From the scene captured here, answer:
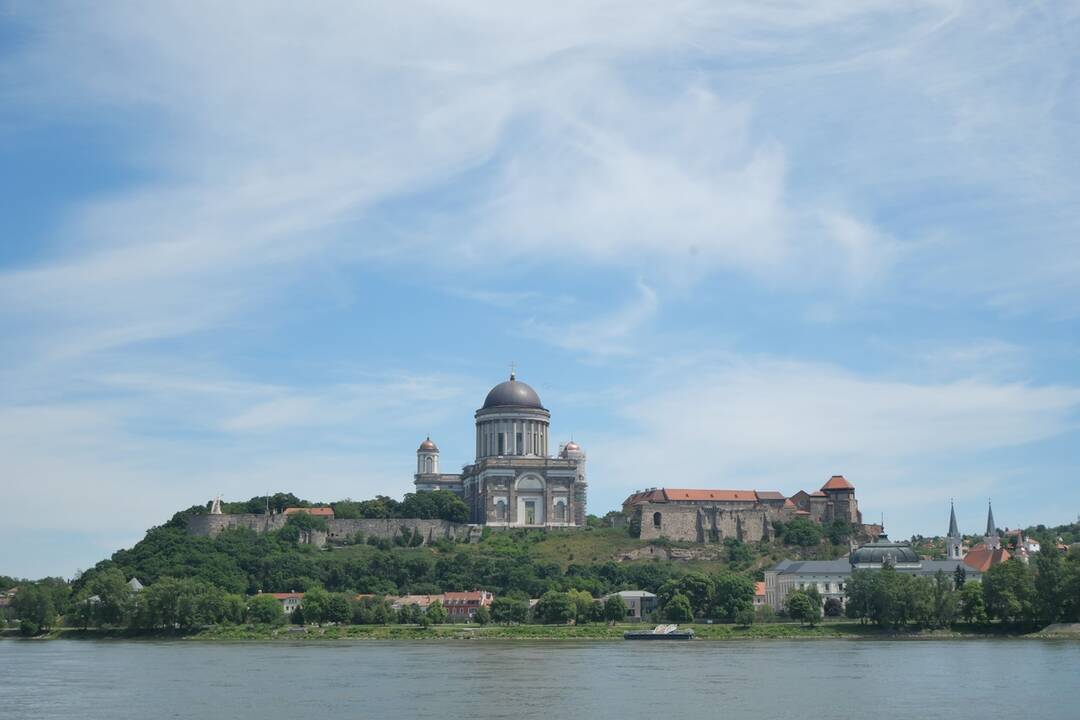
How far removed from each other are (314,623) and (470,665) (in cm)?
2905

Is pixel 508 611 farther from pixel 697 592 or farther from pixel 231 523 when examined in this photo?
pixel 231 523

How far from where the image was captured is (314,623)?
7950 centimetres

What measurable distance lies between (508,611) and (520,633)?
428cm

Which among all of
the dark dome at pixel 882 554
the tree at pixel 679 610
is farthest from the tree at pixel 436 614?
the dark dome at pixel 882 554

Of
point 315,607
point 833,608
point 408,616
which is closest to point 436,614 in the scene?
point 408,616

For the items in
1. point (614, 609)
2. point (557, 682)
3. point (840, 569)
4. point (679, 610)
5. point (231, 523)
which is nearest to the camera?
point (557, 682)

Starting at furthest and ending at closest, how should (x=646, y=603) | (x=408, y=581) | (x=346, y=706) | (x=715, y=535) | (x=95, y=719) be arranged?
1. (x=715, y=535)
2. (x=408, y=581)
3. (x=646, y=603)
4. (x=346, y=706)
5. (x=95, y=719)

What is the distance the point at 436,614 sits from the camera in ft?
262

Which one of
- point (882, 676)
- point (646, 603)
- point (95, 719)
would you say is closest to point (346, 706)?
point (95, 719)

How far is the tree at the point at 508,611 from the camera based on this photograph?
3100 inches

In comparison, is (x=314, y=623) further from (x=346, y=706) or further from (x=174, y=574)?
(x=346, y=706)

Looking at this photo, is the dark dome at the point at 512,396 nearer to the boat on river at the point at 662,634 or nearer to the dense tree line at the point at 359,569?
the dense tree line at the point at 359,569

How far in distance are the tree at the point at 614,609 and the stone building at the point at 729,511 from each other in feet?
71.2

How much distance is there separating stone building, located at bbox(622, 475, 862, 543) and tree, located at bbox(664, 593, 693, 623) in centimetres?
2411
